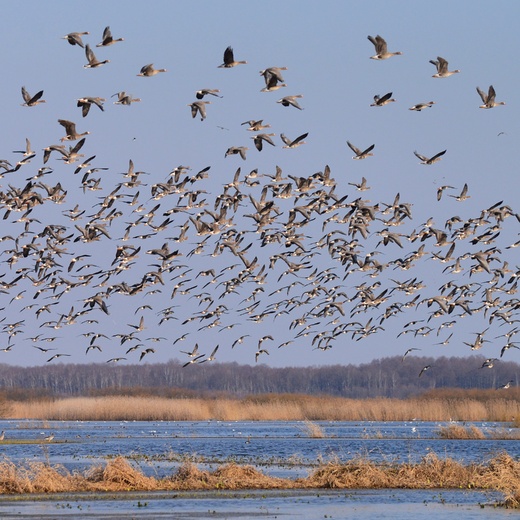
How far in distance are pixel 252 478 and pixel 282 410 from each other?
4292 cm

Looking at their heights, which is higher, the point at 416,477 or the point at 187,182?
the point at 187,182

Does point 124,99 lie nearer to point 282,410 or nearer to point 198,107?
point 198,107

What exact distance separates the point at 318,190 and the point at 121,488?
12.5m

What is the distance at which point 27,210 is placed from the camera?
39.2m

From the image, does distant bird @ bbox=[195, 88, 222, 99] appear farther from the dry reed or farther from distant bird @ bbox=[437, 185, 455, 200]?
the dry reed

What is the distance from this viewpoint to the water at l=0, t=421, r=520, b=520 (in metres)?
28.4

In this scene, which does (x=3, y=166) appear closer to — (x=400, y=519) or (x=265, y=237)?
(x=265, y=237)

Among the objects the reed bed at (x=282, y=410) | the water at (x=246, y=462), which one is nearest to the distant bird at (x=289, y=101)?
the water at (x=246, y=462)

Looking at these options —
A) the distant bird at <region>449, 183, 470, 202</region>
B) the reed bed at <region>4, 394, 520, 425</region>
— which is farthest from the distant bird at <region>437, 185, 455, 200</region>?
the reed bed at <region>4, 394, 520, 425</region>

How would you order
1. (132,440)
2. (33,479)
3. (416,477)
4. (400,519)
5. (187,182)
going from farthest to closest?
(132,440), (187,182), (416,477), (33,479), (400,519)

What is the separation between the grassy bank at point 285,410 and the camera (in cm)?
7075

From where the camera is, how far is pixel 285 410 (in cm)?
7569

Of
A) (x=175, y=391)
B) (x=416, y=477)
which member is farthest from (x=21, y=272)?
(x=175, y=391)

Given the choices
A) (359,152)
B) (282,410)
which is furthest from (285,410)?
(359,152)
